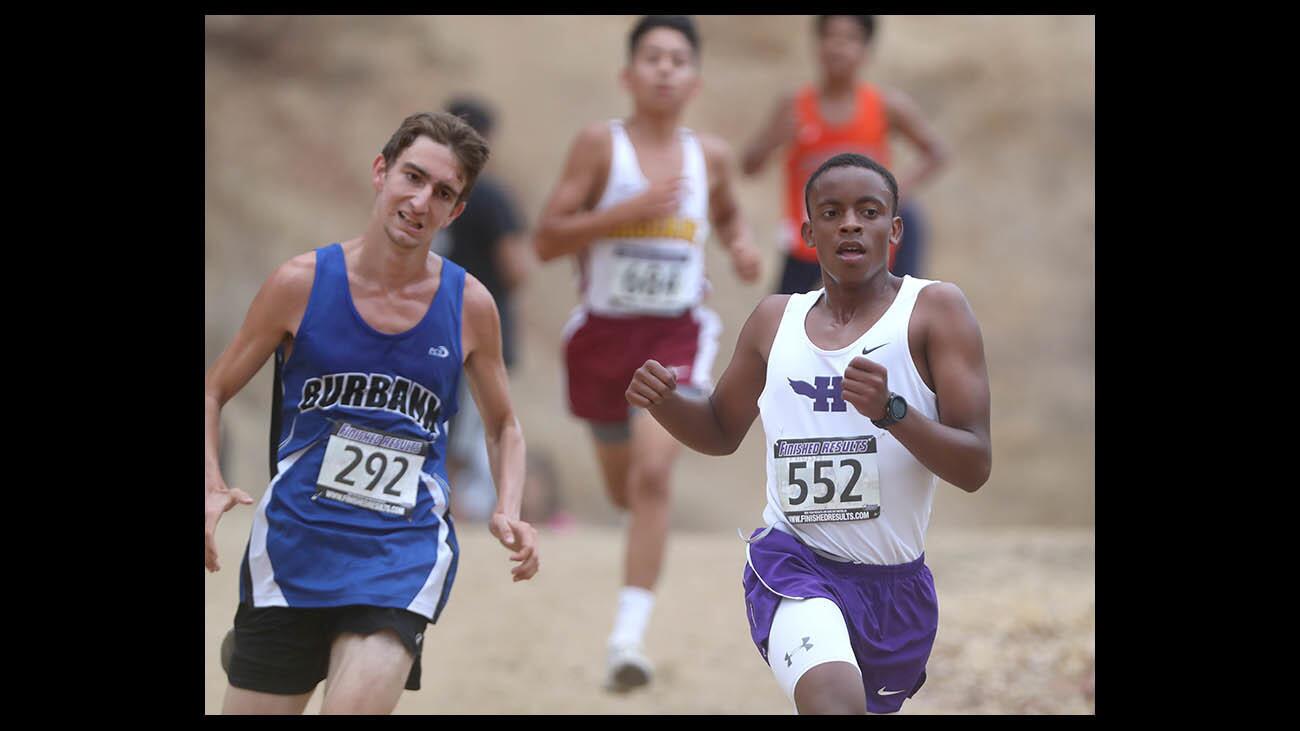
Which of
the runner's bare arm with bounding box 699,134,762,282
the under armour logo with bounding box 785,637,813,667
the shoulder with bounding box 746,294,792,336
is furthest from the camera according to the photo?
the runner's bare arm with bounding box 699,134,762,282

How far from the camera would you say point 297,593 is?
12.9 ft

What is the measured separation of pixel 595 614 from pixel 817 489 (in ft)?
13.9

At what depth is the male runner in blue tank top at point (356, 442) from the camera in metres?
3.94

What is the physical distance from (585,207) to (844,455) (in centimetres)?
291

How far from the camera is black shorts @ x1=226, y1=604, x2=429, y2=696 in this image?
394 cm

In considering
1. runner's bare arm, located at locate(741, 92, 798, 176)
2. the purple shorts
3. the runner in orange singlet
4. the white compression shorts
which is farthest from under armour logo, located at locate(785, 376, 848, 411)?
runner's bare arm, located at locate(741, 92, 798, 176)

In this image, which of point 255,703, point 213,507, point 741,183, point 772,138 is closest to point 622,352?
point 772,138

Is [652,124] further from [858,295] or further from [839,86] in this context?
[858,295]

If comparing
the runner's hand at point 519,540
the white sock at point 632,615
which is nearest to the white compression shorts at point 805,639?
the runner's hand at point 519,540

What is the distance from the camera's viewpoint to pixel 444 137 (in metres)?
4.02

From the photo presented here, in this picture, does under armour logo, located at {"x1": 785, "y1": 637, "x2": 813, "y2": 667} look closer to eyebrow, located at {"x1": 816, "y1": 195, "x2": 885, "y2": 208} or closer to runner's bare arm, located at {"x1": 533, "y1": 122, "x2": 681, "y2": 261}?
eyebrow, located at {"x1": 816, "y1": 195, "x2": 885, "y2": 208}

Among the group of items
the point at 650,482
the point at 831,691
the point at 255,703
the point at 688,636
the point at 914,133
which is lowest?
the point at 688,636

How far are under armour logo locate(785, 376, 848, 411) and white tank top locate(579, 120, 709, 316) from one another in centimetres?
260

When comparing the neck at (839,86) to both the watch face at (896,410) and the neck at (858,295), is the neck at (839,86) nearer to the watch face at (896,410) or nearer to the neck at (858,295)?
the neck at (858,295)
